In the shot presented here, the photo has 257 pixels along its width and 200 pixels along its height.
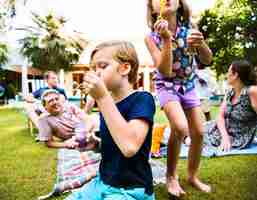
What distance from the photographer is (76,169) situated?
3678 mm

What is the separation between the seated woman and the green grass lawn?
20.2 inches

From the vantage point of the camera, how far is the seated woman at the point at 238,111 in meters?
4.48

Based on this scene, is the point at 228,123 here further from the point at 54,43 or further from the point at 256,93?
the point at 54,43

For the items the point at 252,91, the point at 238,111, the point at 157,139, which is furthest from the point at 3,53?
the point at 252,91

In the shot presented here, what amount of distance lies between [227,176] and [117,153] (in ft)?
6.73

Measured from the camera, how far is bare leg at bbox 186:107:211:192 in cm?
284

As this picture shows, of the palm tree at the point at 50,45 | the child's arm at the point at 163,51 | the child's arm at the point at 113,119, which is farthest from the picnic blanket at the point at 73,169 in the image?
the palm tree at the point at 50,45

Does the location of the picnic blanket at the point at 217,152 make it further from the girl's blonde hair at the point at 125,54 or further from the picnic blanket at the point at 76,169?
the girl's blonde hair at the point at 125,54

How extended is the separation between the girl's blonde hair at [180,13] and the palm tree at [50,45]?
2391cm

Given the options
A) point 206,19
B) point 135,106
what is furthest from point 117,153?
point 206,19

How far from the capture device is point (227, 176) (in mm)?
3406

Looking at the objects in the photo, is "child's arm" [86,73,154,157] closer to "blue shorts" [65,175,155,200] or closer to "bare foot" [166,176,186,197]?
"blue shorts" [65,175,155,200]

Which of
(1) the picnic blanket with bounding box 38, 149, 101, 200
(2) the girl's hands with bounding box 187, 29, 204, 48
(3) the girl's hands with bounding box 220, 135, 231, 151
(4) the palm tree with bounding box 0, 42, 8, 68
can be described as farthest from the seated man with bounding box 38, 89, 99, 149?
(4) the palm tree with bounding box 0, 42, 8, 68

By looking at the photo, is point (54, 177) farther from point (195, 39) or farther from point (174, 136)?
point (195, 39)
